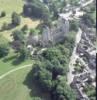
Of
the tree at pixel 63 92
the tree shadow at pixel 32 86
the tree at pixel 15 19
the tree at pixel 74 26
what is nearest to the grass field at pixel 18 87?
the tree shadow at pixel 32 86

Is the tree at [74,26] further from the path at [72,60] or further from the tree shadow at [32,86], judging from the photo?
the tree shadow at [32,86]

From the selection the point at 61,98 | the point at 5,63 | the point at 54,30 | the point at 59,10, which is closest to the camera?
the point at 61,98

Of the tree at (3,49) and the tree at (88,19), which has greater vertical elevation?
the tree at (88,19)

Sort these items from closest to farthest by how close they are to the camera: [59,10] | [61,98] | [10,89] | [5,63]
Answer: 1. [61,98]
2. [10,89]
3. [5,63]
4. [59,10]

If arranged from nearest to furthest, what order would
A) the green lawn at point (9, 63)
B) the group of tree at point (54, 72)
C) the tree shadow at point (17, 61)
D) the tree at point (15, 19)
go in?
the group of tree at point (54, 72) < the green lawn at point (9, 63) < the tree shadow at point (17, 61) < the tree at point (15, 19)

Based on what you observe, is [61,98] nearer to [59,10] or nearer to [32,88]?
[32,88]

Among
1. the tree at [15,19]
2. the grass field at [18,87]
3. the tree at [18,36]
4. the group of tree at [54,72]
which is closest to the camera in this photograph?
the group of tree at [54,72]

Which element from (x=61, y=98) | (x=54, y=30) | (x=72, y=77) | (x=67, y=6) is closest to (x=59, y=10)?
(x=67, y=6)
